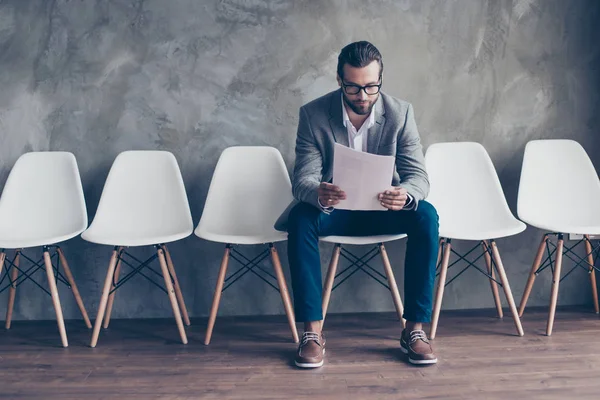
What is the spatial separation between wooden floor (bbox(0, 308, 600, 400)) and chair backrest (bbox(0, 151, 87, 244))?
49 centimetres

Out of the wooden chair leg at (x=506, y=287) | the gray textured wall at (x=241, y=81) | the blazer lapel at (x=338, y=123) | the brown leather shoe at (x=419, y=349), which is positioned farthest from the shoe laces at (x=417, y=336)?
the blazer lapel at (x=338, y=123)

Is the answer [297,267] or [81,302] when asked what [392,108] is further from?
[81,302]

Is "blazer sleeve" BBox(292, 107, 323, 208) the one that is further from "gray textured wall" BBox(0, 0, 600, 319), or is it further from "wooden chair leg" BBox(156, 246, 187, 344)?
"wooden chair leg" BBox(156, 246, 187, 344)

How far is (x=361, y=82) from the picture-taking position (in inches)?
83.0

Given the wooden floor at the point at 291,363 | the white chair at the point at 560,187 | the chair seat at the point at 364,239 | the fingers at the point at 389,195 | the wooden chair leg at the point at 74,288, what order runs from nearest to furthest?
the wooden floor at the point at 291,363
the fingers at the point at 389,195
the chair seat at the point at 364,239
the wooden chair leg at the point at 74,288
the white chair at the point at 560,187

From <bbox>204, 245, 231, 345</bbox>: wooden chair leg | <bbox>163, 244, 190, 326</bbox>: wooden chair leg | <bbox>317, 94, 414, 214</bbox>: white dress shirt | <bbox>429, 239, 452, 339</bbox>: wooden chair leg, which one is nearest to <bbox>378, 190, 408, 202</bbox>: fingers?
<bbox>317, 94, 414, 214</bbox>: white dress shirt

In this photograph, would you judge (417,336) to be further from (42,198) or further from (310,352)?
(42,198)

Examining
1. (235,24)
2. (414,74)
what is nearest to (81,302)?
(235,24)

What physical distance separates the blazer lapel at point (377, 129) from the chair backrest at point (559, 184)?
33.5 inches

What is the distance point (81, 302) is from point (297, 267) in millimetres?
1138

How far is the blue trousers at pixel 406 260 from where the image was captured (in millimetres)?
2090

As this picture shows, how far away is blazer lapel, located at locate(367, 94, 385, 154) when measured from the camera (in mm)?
2240

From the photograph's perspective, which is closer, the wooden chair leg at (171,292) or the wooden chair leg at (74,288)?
the wooden chair leg at (171,292)

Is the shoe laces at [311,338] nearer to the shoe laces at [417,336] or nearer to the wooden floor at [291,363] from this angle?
the wooden floor at [291,363]
